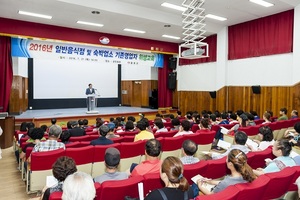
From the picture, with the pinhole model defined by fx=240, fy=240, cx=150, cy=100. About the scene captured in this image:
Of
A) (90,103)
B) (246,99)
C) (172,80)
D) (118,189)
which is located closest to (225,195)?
(118,189)

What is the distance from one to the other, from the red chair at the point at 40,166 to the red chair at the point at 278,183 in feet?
8.42

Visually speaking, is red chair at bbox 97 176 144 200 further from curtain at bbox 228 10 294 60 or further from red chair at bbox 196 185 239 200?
curtain at bbox 228 10 294 60

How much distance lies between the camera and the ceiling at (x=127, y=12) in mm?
7262

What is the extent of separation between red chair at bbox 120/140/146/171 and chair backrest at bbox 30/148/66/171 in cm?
95

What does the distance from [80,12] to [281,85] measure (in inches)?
288

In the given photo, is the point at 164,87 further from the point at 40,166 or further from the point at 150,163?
the point at 150,163

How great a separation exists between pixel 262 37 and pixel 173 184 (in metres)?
8.87

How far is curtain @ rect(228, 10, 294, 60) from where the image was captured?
829 centimetres

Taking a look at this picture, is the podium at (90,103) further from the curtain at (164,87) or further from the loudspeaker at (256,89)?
the loudspeaker at (256,89)

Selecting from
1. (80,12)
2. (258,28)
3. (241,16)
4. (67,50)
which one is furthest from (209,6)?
(67,50)

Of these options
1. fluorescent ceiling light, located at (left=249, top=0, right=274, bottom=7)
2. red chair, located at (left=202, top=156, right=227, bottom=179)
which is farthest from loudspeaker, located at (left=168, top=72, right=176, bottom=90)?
red chair, located at (left=202, top=156, right=227, bottom=179)

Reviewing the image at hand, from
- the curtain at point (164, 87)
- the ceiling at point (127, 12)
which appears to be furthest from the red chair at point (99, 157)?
the curtain at point (164, 87)

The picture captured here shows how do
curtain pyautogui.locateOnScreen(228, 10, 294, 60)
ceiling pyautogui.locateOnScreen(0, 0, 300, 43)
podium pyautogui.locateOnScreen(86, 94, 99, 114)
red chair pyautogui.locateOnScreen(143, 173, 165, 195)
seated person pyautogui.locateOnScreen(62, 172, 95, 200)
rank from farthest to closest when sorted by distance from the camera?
podium pyautogui.locateOnScreen(86, 94, 99, 114) → curtain pyautogui.locateOnScreen(228, 10, 294, 60) → ceiling pyautogui.locateOnScreen(0, 0, 300, 43) → red chair pyautogui.locateOnScreen(143, 173, 165, 195) → seated person pyautogui.locateOnScreen(62, 172, 95, 200)

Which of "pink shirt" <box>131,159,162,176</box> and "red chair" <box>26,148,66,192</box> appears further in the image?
"red chair" <box>26,148,66,192</box>
